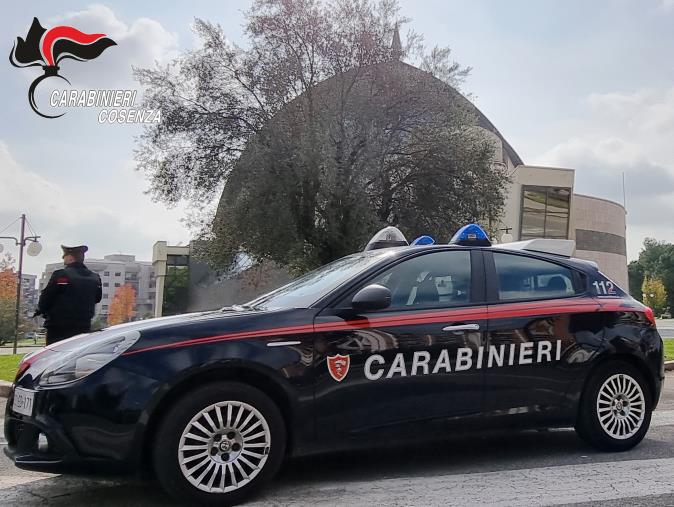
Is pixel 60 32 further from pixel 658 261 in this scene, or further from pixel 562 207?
pixel 658 261

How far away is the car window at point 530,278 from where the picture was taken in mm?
4547

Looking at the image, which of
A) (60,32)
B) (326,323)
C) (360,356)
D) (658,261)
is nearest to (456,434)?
(360,356)

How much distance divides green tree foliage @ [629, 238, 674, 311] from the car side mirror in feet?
330

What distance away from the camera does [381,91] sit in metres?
20.1

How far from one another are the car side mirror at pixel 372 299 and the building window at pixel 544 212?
48698mm

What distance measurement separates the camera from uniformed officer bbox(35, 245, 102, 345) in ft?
21.3

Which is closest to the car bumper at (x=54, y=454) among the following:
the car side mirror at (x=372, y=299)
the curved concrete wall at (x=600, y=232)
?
the car side mirror at (x=372, y=299)

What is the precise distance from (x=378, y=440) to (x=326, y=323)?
0.76 metres

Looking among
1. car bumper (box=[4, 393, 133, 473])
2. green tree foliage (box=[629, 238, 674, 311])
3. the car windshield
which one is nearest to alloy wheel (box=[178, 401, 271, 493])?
car bumper (box=[4, 393, 133, 473])

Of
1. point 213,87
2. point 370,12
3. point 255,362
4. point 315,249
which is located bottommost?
point 255,362

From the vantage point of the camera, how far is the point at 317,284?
431cm

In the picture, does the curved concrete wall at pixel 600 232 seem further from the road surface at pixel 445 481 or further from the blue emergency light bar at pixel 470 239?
the road surface at pixel 445 481

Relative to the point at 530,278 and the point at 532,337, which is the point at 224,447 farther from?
the point at 530,278

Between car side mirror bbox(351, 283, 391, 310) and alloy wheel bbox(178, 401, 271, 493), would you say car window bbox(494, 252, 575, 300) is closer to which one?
car side mirror bbox(351, 283, 391, 310)
